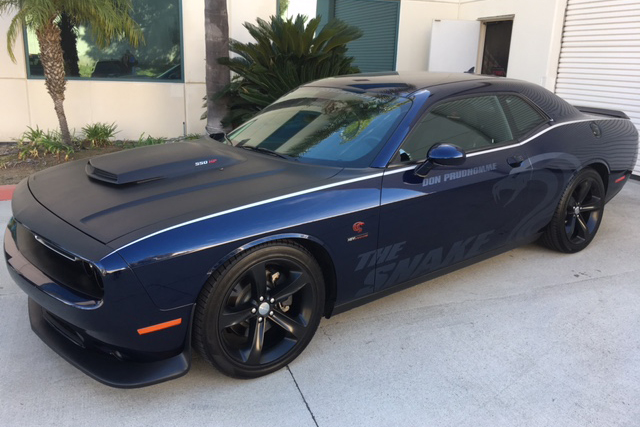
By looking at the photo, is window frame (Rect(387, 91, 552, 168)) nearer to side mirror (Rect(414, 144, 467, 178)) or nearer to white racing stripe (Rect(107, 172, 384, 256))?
side mirror (Rect(414, 144, 467, 178))

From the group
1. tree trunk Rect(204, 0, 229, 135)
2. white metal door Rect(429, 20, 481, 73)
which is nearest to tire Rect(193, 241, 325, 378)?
tree trunk Rect(204, 0, 229, 135)

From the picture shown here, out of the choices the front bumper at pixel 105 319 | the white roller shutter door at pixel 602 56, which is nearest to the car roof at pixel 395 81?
the front bumper at pixel 105 319

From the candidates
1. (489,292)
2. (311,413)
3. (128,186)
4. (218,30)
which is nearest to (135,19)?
(218,30)

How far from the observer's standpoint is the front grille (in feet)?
8.30

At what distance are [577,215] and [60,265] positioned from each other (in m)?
4.09

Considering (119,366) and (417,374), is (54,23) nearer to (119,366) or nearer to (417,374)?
(119,366)

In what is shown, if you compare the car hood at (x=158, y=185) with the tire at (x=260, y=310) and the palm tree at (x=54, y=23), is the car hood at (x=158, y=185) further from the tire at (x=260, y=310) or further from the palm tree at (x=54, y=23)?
the palm tree at (x=54, y=23)

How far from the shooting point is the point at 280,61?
7.45m

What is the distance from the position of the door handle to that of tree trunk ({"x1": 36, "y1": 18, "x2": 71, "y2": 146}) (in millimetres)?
6352

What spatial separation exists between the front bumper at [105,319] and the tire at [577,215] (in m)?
3.31

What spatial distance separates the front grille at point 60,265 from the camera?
253 cm

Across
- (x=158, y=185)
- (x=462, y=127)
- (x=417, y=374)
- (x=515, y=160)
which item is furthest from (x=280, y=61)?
(x=417, y=374)

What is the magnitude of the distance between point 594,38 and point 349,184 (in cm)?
739

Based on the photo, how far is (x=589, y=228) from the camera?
15.9ft
